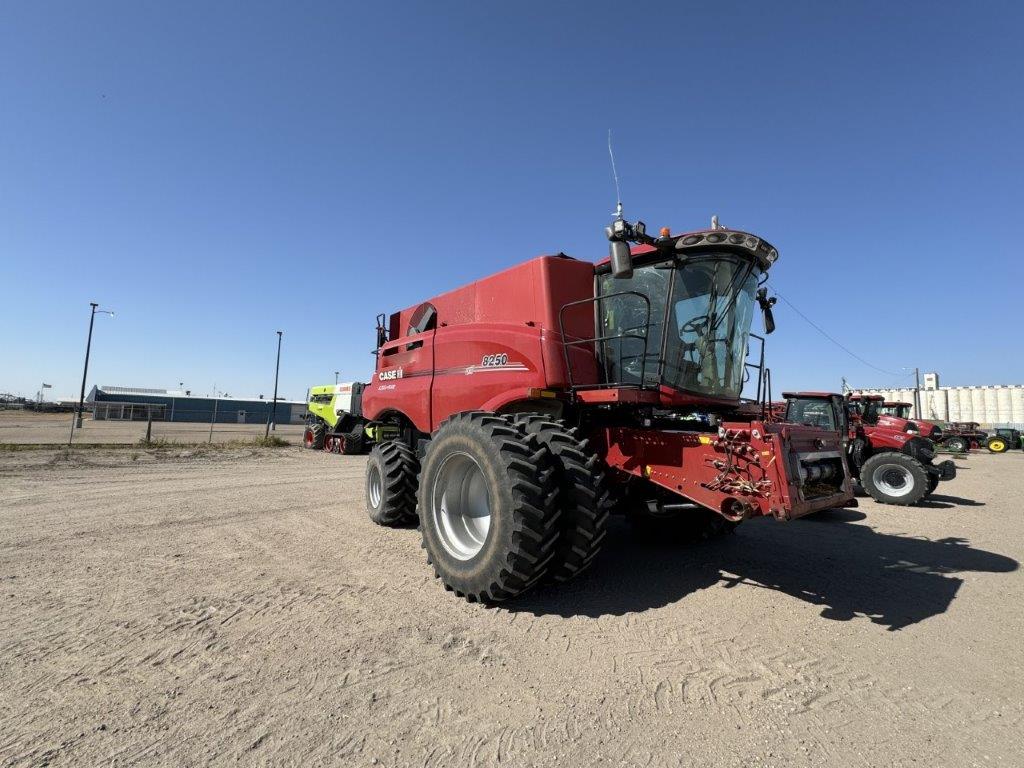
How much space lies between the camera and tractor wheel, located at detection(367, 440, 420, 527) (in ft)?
19.4

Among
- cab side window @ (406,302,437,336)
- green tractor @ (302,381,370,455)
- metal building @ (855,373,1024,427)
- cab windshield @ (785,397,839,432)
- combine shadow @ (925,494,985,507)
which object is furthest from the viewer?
metal building @ (855,373,1024,427)

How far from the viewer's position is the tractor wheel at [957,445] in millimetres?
26781

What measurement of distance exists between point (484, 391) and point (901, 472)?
30.3ft

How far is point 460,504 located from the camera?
429cm

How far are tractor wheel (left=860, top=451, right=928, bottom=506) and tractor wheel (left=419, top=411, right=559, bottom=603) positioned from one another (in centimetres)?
925

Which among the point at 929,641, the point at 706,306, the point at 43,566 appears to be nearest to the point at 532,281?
the point at 706,306

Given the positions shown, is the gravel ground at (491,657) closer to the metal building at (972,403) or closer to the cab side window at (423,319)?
the cab side window at (423,319)

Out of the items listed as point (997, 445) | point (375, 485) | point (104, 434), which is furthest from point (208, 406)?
point (997, 445)

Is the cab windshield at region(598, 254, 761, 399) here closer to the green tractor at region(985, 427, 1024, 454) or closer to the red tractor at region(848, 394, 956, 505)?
the red tractor at region(848, 394, 956, 505)

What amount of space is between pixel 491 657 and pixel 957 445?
114 feet

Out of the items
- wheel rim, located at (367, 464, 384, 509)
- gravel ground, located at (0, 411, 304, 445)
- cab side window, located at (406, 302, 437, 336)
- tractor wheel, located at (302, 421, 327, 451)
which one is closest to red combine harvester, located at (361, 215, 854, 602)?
cab side window, located at (406, 302, 437, 336)

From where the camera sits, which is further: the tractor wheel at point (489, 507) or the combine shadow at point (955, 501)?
the combine shadow at point (955, 501)

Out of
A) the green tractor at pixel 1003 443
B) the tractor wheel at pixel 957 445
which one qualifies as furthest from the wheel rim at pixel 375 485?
the green tractor at pixel 1003 443

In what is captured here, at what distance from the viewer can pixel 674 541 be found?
5.39 metres
